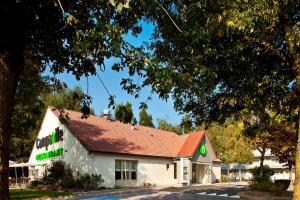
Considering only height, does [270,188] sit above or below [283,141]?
below

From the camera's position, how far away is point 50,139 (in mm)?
41344

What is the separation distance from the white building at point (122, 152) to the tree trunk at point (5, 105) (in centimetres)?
2551

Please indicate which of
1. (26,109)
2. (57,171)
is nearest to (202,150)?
(57,171)

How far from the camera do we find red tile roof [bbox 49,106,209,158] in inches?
1443

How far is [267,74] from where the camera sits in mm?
13453

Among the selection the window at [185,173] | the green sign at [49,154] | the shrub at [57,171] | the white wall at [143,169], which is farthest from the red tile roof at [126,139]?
the shrub at [57,171]

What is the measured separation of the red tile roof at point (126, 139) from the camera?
3666 cm

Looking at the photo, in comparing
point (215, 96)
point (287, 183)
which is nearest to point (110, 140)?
point (287, 183)

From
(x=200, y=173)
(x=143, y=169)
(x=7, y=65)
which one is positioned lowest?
(x=200, y=173)

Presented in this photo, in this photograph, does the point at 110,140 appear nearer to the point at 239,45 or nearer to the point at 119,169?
the point at 119,169

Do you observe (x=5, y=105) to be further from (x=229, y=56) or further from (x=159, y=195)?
(x=159, y=195)

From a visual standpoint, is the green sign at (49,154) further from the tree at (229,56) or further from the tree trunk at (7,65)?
the tree trunk at (7,65)

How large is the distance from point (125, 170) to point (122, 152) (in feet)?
6.19

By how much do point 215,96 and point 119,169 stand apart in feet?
78.4
